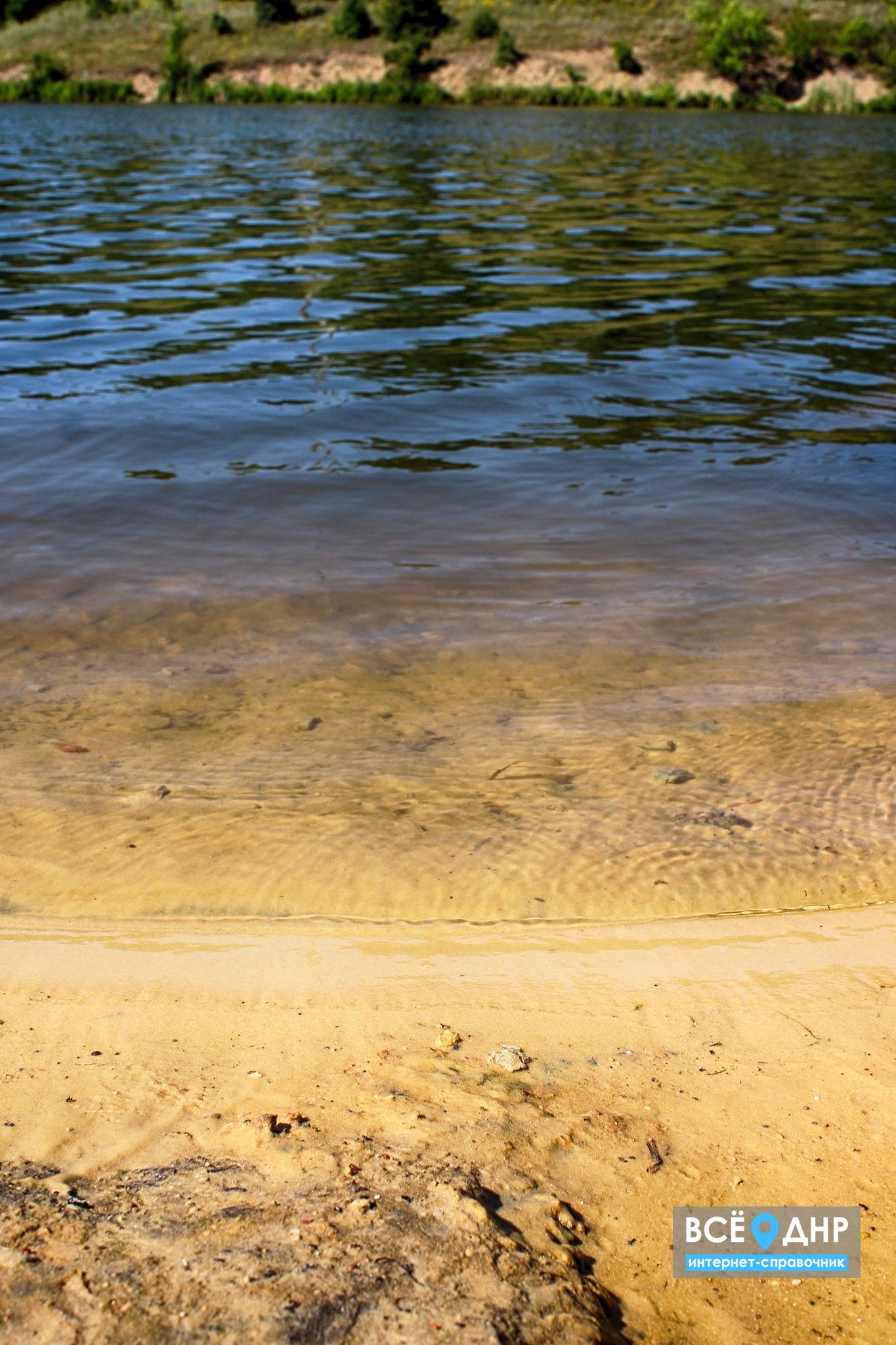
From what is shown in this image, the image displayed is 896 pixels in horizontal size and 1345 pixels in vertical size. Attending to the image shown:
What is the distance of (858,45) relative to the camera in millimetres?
59969

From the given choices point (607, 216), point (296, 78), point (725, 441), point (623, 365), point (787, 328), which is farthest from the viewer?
point (296, 78)

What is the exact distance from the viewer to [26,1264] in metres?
1.64

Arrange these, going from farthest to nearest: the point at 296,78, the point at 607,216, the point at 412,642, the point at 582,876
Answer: the point at 296,78, the point at 607,216, the point at 412,642, the point at 582,876

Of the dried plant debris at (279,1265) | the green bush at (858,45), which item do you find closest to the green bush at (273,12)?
the green bush at (858,45)

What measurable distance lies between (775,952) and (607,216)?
16.7 m

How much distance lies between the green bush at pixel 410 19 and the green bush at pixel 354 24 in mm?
1377

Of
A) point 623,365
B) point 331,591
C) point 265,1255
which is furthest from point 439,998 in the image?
point 623,365

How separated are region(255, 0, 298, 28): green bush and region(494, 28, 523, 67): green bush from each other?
17454mm

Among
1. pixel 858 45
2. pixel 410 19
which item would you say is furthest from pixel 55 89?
pixel 858 45

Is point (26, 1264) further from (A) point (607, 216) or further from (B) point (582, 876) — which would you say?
(A) point (607, 216)

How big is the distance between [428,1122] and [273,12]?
268ft

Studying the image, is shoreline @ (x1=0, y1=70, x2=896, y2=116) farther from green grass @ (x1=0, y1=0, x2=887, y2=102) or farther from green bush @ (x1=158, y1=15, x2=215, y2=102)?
green grass @ (x1=0, y1=0, x2=887, y2=102)

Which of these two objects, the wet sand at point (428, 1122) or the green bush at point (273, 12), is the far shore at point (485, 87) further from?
the wet sand at point (428, 1122)

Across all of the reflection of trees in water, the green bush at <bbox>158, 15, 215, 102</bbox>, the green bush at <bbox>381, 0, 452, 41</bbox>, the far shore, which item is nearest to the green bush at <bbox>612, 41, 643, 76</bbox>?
the far shore
